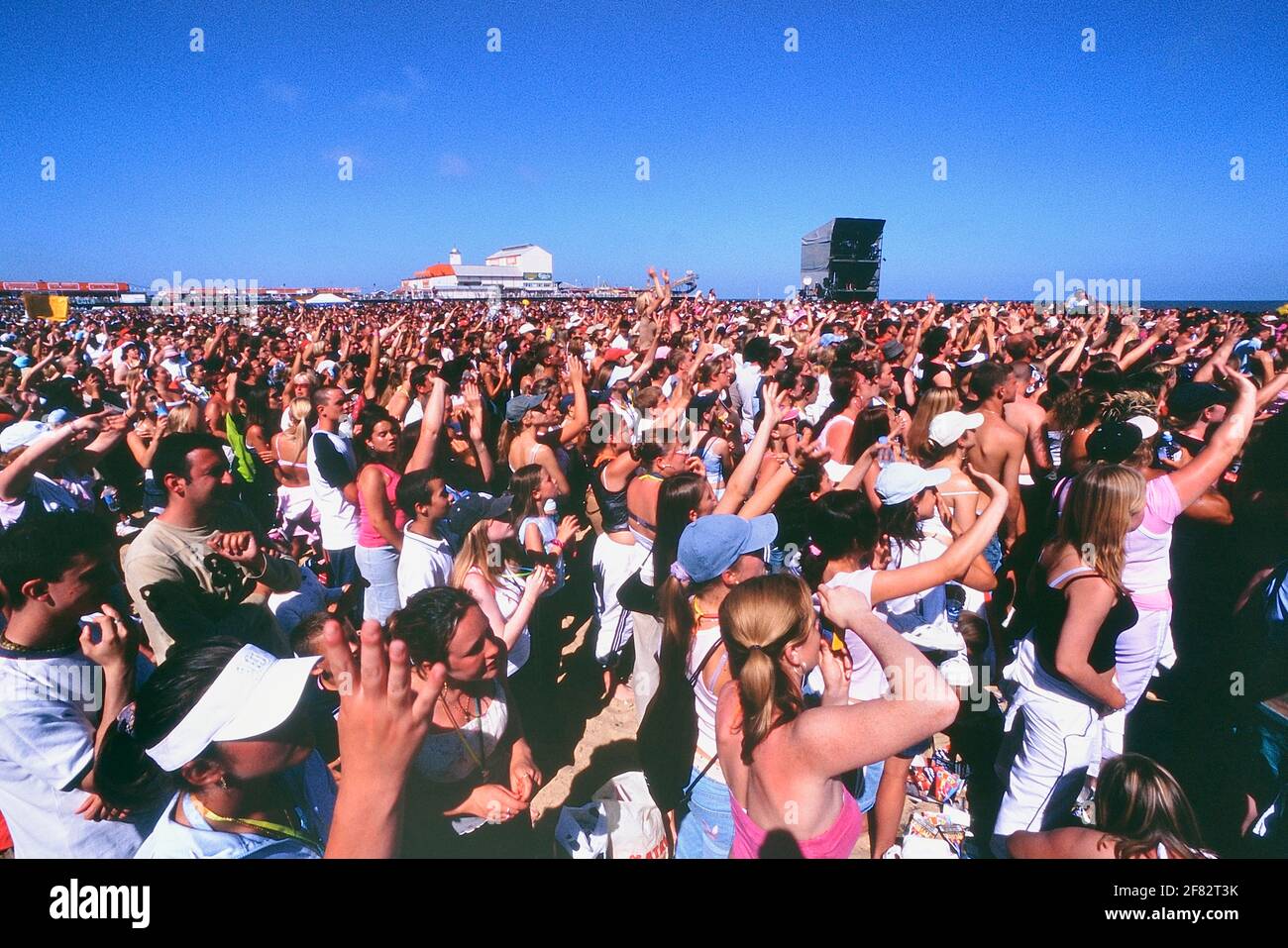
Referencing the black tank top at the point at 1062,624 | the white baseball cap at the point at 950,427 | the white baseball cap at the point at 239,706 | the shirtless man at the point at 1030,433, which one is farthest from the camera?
the shirtless man at the point at 1030,433

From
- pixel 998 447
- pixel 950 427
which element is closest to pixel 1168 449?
pixel 998 447

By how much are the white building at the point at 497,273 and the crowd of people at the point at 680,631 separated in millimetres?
64126

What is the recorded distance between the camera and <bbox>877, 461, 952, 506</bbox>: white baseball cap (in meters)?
2.62

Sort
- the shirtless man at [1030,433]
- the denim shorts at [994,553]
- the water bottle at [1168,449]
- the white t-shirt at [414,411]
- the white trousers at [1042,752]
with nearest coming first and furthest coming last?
the white trousers at [1042,752] < the denim shorts at [994,553] < the water bottle at [1168,449] < the shirtless man at [1030,433] < the white t-shirt at [414,411]

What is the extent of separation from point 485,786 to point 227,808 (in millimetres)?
870

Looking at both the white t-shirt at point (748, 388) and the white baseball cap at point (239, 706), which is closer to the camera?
the white baseball cap at point (239, 706)

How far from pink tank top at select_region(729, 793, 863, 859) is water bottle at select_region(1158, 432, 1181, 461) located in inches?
161

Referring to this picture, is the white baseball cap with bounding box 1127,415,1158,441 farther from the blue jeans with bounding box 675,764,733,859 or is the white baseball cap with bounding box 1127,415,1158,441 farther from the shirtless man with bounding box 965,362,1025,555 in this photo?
the blue jeans with bounding box 675,764,733,859

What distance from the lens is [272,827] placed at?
1631 millimetres

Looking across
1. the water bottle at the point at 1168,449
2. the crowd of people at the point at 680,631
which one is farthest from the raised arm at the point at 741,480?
the water bottle at the point at 1168,449

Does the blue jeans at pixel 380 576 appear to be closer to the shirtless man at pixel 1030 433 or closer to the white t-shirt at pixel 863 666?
the white t-shirt at pixel 863 666

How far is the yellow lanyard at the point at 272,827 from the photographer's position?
1543mm

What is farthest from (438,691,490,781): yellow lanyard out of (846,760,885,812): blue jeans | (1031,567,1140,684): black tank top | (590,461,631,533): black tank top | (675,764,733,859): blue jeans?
(1031,567,1140,684): black tank top
